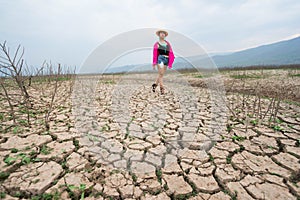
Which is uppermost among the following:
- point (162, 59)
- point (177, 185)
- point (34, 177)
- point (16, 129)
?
point (162, 59)

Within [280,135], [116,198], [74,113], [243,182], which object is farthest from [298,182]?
[74,113]

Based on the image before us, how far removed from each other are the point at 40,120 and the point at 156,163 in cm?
189

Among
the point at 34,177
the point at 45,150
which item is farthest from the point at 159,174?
the point at 45,150

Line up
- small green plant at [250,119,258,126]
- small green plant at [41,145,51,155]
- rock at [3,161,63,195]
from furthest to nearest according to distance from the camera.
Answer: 1. small green plant at [250,119,258,126]
2. small green plant at [41,145,51,155]
3. rock at [3,161,63,195]

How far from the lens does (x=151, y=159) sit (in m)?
1.61

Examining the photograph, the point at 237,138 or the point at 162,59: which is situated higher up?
the point at 162,59

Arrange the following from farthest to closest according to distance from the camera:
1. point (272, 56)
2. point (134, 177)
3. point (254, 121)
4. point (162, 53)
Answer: point (272, 56) < point (162, 53) < point (254, 121) < point (134, 177)

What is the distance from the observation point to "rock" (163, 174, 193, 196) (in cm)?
121

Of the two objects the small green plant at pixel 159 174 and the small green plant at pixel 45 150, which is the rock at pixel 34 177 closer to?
the small green plant at pixel 45 150

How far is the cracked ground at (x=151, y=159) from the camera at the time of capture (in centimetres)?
120

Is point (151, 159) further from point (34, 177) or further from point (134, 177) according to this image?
point (34, 177)

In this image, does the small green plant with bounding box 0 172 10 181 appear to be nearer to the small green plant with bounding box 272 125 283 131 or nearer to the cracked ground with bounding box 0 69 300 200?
the cracked ground with bounding box 0 69 300 200

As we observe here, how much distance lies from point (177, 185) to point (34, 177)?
1.14 metres

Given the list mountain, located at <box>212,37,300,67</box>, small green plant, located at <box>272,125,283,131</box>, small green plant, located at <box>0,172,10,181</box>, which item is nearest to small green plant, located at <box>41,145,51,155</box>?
small green plant, located at <box>0,172,10,181</box>
